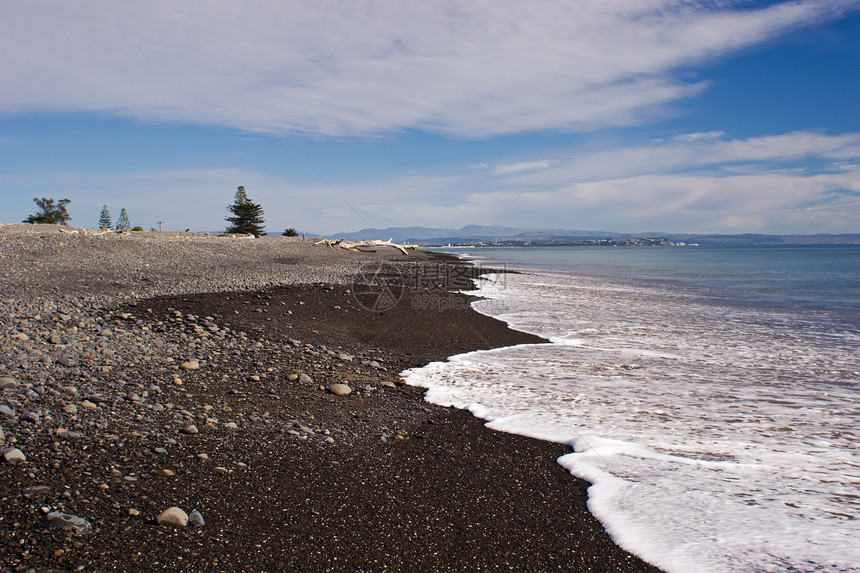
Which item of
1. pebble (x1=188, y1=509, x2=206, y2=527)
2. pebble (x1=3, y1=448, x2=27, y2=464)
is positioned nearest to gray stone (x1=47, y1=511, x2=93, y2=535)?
pebble (x1=188, y1=509, x2=206, y2=527)

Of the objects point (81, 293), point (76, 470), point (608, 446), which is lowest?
point (608, 446)

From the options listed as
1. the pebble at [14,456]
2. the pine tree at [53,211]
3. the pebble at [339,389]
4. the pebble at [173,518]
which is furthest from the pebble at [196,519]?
the pine tree at [53,211]

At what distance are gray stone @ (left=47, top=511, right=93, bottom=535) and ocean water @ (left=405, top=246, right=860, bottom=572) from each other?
11.3 feet

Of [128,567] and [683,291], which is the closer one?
[128,567]

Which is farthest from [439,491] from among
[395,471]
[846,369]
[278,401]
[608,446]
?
[846,369]

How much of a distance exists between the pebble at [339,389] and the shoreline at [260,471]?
0.05 meters

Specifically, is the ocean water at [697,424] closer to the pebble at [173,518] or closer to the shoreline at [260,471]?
the shoreline at [260,471]

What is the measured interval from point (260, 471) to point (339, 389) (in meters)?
2.44

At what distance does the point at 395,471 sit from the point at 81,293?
28.8 ft

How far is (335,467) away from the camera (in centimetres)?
432

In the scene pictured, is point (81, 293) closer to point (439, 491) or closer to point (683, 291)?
point (439, 491)

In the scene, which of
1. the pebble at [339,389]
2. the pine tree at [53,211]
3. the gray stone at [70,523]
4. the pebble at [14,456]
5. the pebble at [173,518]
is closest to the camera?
the gray stone at [70,523]

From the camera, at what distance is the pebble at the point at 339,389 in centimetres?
646

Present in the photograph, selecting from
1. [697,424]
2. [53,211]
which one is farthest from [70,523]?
[53,211]
